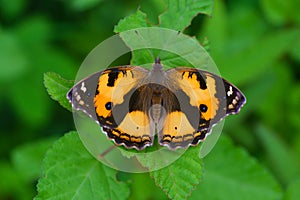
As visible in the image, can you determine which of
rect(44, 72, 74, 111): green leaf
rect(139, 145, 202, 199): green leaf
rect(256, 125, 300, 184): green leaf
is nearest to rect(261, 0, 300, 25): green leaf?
rect(256, 125, 300, 184): green leaf

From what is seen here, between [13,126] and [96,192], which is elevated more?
[96,192]

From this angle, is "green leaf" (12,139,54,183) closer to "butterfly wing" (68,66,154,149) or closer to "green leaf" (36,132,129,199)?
"green leaf" (36,132,129,199)

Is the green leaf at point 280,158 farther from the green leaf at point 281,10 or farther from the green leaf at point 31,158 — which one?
the green leaf at point 31,158

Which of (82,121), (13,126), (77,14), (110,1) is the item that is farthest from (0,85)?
(82,121)

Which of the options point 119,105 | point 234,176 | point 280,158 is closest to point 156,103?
point 119,105

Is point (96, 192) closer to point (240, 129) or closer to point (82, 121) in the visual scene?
point (82, 121)

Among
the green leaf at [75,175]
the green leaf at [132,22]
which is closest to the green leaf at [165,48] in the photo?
the green leaf at [132,22]

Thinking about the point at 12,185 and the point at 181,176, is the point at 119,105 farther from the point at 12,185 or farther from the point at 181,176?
the point at 12,185
